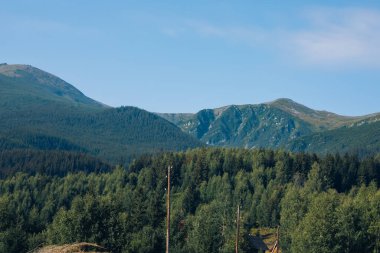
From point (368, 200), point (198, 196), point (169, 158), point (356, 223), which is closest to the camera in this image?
point (356, 223)

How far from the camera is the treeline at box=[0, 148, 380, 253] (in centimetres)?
8619

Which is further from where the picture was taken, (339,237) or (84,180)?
(84,180)

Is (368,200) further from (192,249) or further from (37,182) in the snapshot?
(37,182)

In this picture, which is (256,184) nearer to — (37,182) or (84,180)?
(84,180)

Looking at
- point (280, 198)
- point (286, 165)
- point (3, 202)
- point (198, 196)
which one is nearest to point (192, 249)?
point (3, 202)

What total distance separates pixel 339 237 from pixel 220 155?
103102 millimetres

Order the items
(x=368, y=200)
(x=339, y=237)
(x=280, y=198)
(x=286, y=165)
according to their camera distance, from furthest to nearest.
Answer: (x=286, y=165), (x=280, y=198), (x=368, y=200), (x=339, y=237)

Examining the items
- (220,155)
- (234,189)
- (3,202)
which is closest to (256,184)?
(234,189)

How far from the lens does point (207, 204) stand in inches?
5851

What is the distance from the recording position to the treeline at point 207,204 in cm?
8619

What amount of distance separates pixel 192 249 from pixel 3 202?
32.6 m

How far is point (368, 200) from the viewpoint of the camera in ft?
350

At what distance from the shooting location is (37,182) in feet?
598

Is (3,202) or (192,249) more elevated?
(3,202)
